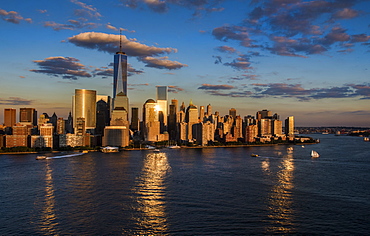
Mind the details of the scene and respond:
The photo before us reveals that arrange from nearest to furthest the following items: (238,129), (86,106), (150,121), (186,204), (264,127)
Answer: (186,204) → (238,129) → (86,106) → (150,121) → (264,127)

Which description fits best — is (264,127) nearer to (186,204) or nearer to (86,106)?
(86,106)

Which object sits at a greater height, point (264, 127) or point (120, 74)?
point (120, 74)

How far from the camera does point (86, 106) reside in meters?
109

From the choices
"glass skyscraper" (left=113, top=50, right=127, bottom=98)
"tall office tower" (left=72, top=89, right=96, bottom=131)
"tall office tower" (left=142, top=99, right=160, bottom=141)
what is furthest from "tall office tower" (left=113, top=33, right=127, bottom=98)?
"tall office tower" (left=142, top=99, right=160, bottom=141)

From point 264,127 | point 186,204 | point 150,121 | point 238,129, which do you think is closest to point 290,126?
point 264,127

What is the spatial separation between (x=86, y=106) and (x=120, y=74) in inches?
662

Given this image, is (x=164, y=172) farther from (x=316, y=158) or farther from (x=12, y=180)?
(x=316, y=158)

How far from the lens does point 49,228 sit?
1500cm

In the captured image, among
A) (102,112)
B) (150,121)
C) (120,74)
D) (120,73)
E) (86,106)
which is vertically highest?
(120,73)

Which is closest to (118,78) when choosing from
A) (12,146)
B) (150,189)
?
(12,146)

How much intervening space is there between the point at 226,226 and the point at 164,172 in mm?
17139

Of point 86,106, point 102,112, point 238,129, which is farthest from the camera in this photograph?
point 102,112

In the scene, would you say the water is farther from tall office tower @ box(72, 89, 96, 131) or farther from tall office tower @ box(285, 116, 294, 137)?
tall office tower @ box(285, 116, 294, 137)

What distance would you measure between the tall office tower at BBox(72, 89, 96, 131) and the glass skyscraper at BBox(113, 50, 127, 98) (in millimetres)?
8358
